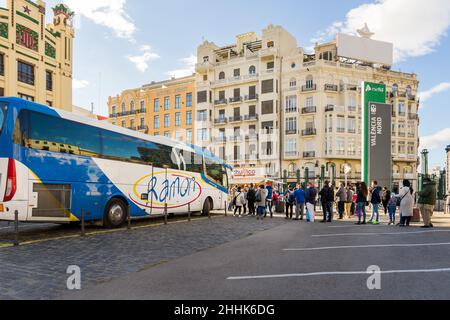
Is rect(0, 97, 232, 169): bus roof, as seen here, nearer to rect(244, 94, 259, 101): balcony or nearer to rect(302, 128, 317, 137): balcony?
rect(302, 128, 317, 137): balcony

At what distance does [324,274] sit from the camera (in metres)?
5.81

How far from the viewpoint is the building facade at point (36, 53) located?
25031 millimetres

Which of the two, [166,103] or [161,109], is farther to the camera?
[161,109]

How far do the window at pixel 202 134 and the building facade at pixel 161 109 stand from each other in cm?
121

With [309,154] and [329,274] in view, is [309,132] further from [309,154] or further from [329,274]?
[329,274]

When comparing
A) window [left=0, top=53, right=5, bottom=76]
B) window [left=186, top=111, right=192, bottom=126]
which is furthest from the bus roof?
window [left=186, top=111, right=192, bottom=126]

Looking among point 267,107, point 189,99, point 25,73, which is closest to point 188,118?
point 189,99

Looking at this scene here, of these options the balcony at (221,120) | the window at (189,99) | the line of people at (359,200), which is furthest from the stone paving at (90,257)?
the window at (189,99)

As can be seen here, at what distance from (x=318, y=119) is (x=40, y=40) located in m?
34.5

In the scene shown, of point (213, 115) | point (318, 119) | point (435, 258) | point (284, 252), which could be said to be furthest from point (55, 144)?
point (213, 115)

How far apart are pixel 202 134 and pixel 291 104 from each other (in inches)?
579

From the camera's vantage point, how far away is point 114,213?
12.5 meters
